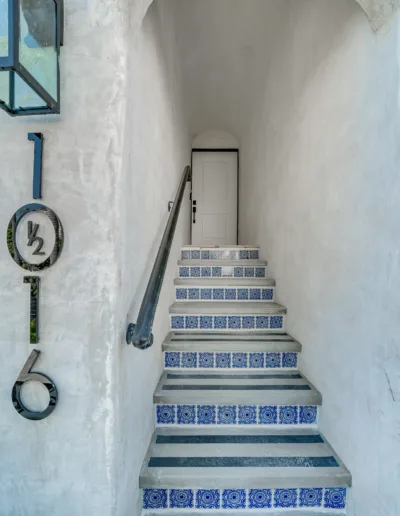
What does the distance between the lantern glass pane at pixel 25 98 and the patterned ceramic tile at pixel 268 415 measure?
1.71m

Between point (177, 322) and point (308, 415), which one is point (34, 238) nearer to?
point (177, 322)

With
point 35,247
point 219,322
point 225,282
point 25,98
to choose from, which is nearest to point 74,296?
point 35,247

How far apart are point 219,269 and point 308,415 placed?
1509mm

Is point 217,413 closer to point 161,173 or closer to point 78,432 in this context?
point 78,432

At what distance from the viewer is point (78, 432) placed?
0.91 metres

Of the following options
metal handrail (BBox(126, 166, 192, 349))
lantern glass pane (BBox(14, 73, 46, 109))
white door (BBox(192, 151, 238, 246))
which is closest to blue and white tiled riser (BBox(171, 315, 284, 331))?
metal handrail (BBox(126, 166, 192, 349))

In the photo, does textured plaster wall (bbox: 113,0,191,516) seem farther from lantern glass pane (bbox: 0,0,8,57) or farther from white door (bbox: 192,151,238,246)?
white door (bbox: 192,151,238,246)

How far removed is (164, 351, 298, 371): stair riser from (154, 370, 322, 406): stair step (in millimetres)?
28

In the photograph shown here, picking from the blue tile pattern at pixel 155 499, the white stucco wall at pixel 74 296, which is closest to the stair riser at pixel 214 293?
the blue tile pattern at pixel 155 499

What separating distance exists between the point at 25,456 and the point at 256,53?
3589 millimetres

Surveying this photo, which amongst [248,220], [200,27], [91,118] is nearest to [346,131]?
[91,118]

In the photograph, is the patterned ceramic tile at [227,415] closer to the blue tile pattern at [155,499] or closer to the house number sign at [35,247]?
the blue tile pattern at [155,499]

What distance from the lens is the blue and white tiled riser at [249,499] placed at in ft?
4.23

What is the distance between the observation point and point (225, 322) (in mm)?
2197
